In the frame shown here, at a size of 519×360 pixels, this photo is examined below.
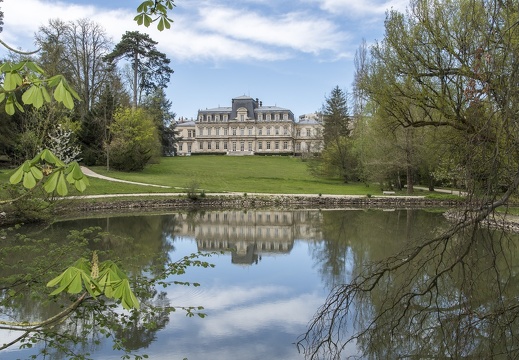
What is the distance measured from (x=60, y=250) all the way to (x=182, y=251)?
5.76m

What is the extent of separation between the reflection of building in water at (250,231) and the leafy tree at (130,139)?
12453 millimetres

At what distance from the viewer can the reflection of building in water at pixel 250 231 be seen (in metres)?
10.3

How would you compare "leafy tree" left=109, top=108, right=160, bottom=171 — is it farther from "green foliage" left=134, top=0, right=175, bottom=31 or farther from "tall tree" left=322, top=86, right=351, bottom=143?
"green foliage" left=134, top=0, right=175, bottom=31

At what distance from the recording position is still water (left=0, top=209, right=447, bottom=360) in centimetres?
468

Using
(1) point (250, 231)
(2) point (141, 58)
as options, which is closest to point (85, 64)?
(2) point (141, 58)

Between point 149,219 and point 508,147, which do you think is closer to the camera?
point 508,147

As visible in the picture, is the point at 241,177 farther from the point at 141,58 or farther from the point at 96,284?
the point at 96,284

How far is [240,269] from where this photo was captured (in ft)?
27.0

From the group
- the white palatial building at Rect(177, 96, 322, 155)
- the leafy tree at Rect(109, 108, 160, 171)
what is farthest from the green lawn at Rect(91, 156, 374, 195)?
the white palatial building at Rect(177, 96, 322, 155)

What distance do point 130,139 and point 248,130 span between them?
1294 inches

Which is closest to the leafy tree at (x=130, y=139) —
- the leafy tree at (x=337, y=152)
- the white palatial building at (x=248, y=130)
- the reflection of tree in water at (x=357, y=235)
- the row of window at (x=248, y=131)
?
the leafy tree at (x=337, y=152)

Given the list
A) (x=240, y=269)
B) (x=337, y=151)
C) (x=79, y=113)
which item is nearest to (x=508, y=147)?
(x=240, y=269)

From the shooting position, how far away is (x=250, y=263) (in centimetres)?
881

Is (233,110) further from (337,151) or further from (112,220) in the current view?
(112,220)
